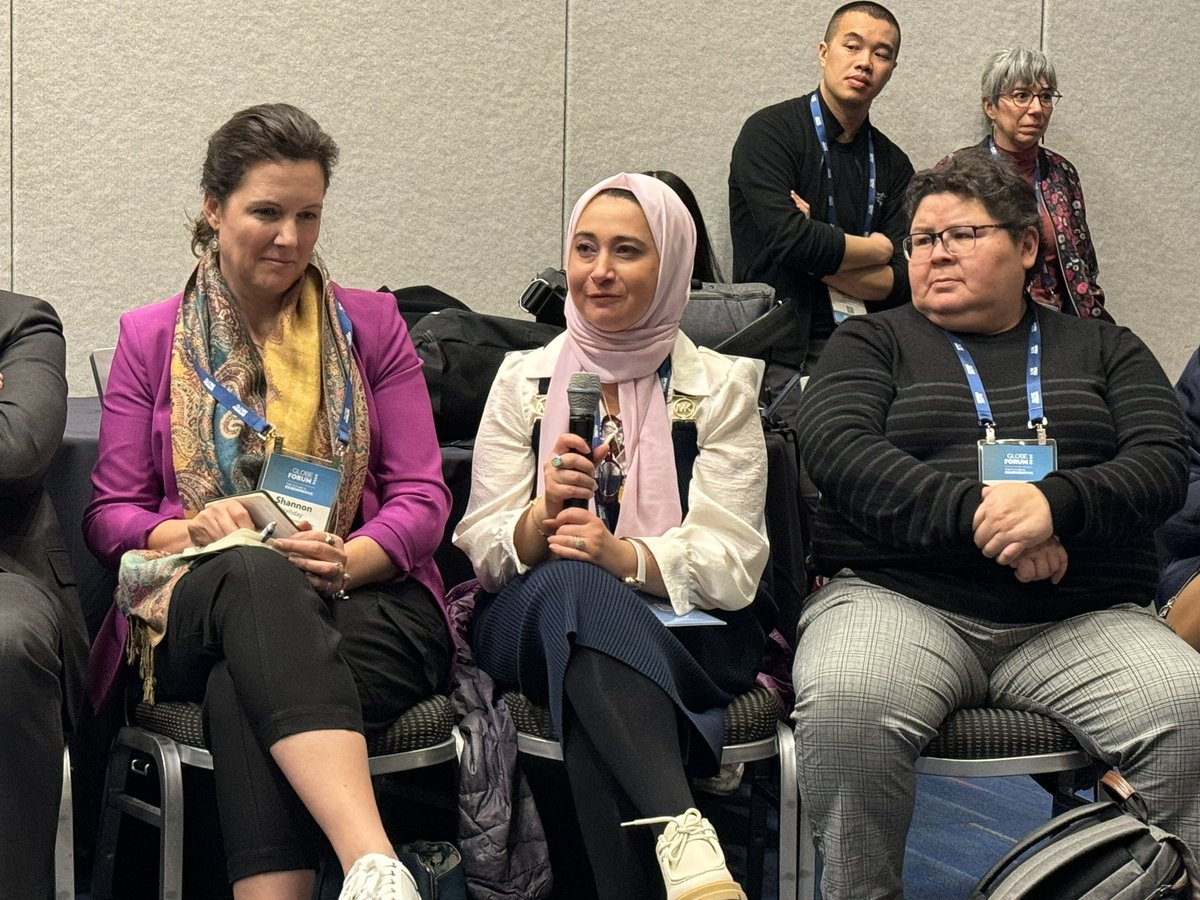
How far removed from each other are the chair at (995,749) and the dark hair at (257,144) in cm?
136

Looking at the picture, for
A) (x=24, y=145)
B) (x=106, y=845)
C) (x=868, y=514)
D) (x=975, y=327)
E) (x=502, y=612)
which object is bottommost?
(x=106, y=845)

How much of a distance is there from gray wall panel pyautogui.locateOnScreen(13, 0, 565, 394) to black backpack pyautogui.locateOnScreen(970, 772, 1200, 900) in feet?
8.29

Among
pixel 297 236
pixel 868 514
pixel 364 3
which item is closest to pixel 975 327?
pixel 868 514

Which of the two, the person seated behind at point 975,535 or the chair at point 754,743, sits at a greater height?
the person seated behind at point 975,535

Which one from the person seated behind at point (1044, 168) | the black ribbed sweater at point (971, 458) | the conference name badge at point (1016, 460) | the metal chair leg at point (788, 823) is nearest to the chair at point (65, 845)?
the metal chair leg at point (788, 823)

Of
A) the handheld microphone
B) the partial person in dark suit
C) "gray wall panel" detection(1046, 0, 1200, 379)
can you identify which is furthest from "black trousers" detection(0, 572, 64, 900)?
"gray wall panel" detection(1046, 0, 1200, 379)

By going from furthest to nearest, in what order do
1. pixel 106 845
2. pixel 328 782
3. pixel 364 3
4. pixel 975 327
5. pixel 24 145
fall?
pixel 364 3 → pixel 24 145 → pixel 975 327 → pixel 106 845 → pixel 328 782

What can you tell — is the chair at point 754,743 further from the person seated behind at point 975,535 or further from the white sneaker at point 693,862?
the white sneaker at point 693,862

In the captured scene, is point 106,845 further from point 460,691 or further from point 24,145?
point 24,145

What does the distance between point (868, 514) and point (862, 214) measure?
1.95 metres

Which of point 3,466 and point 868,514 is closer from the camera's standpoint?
point 3,466

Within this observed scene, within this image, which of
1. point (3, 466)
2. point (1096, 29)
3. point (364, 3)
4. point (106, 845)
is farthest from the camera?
point (1096, 29)

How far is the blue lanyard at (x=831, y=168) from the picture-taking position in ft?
13.3

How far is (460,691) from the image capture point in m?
2.34
